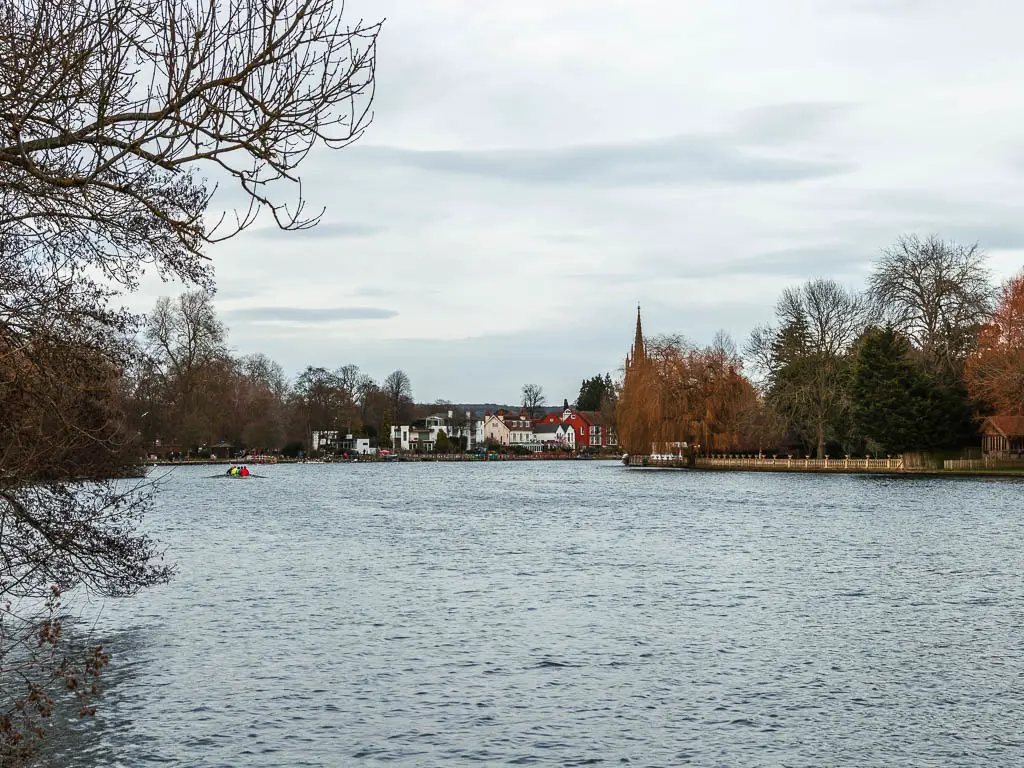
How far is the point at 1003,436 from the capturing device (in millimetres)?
69562

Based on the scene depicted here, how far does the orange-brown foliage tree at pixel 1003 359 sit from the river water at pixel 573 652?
2492 centimetres

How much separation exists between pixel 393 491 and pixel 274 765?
57278 mm

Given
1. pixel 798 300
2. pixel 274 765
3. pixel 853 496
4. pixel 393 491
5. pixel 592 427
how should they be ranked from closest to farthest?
pixel 274 765 < pixel 853 496 < pixel 393 491 < pixel 798 300 < pixel 592 427

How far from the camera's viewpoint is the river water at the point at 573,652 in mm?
12125

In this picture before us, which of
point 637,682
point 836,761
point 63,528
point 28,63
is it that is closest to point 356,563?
point 637,682

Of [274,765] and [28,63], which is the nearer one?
[28,63]

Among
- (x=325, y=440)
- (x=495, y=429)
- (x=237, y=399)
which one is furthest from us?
(x=495, y=429)

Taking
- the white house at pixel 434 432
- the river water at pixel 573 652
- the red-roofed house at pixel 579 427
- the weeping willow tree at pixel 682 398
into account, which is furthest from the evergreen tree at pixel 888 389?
the red-roofed house at pixel 579 427

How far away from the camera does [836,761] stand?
452 inches

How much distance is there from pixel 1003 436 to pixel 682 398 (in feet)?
77.8

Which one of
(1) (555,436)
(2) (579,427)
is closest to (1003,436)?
(2) (579,427)

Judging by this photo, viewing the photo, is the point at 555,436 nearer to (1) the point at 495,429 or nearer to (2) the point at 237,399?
(1) the point at 495,429

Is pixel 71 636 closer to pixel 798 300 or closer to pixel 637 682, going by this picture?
pixel 637 682

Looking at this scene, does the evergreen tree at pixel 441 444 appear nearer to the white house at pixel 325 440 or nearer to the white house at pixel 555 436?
the white house at pixel 325 440
